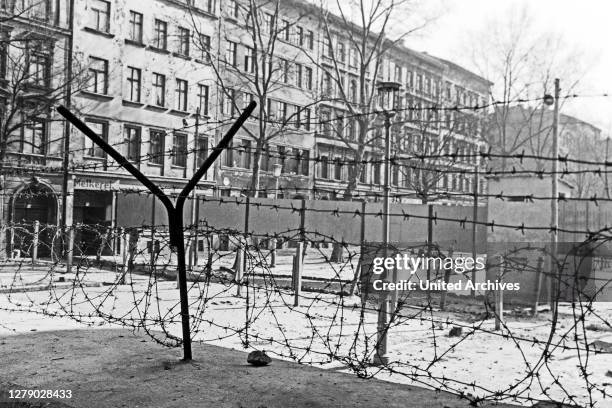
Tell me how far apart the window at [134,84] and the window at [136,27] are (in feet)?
5.55

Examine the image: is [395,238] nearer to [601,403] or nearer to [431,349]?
[431,349]

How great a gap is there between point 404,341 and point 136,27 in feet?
100

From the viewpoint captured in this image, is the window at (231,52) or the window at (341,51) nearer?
the window at (231,52)

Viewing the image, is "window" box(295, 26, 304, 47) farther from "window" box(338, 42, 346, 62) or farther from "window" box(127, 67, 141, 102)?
"window" box(127, 67, 141, 102)

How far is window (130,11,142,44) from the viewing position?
35688 millimetres

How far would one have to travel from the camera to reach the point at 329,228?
19688mm

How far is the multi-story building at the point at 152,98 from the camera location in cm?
2981

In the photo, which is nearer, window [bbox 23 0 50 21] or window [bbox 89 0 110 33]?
Result: window [bbox 23 0 50 21]

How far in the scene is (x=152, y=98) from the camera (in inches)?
1467

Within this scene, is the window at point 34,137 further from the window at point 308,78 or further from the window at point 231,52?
the window at point 308,78

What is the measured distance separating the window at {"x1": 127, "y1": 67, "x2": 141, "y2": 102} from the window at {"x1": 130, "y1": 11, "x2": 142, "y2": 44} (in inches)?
66.6

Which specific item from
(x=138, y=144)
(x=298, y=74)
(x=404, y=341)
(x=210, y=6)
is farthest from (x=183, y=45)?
(x=404, y=341)

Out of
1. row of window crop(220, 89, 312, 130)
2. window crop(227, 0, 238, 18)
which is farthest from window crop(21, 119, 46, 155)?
window crop(227, 0, 238, 18)

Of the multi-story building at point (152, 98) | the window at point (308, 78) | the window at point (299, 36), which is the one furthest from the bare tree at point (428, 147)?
the window at point (299, 36)
